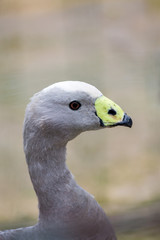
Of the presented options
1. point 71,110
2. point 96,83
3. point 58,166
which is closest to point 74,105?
point 71,110

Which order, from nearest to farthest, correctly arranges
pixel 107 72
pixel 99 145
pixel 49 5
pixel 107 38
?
pixel 99 145, pixel 107 72, pixel 107 38, pixel 49 5

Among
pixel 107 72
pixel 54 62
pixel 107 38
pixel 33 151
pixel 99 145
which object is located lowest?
pixel 33 151

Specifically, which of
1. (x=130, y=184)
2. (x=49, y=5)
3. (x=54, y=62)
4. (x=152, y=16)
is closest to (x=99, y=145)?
(x=130, y=184)

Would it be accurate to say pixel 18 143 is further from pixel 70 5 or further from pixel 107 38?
pixel 70 5

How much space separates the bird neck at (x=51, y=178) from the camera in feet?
5.68

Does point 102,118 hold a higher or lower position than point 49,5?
lower

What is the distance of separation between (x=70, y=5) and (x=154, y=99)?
2.69 metres

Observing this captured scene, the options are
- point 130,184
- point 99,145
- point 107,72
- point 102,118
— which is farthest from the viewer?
point 107,72

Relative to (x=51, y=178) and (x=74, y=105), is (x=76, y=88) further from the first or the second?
(x=51, y=178)

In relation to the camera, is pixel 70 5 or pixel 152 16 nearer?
pixel 152 16

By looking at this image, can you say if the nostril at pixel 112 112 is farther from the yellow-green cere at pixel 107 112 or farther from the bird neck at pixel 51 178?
the bird neck at pixel 51 178

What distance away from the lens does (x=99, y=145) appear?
4.08m

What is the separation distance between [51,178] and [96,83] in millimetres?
2957

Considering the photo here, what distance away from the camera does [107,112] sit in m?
1.64
